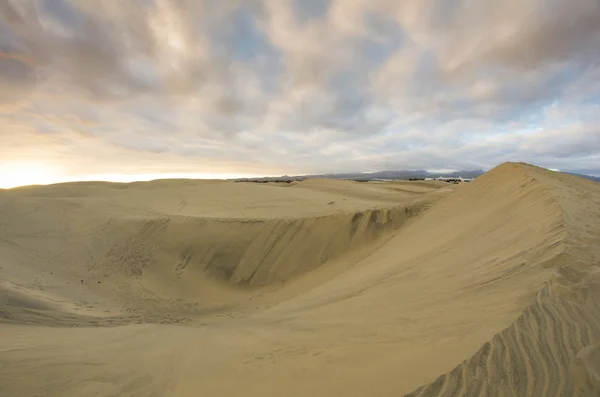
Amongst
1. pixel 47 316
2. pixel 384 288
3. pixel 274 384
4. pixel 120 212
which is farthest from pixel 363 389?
pixel 120 212

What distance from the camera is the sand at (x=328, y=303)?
2508 mm

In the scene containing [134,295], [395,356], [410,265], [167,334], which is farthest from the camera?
[134,295]

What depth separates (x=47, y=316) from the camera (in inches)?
206

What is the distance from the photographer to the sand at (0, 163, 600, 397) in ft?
8.23

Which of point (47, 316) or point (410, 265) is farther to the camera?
point (410, 265)

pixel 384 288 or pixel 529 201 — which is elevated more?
pixel 529 201

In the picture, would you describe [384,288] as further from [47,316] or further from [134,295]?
[134,295]

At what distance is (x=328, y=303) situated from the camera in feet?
17.3

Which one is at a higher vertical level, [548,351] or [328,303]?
[548,351]

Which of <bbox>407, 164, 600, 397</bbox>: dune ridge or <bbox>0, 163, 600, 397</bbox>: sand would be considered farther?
<bbox>0, 163, 600, 397</bbox>: sand

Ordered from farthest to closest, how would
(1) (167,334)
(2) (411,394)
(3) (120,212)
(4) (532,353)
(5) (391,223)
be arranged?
(3) (120,212)
(5) (391,223)
(1) (167,334)
(4) (532,353)
(2) (411,394)

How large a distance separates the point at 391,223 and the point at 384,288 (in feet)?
19.0

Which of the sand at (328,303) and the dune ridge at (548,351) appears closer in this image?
the dune ridge at (548,351)

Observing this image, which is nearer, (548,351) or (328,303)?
(548,351)
